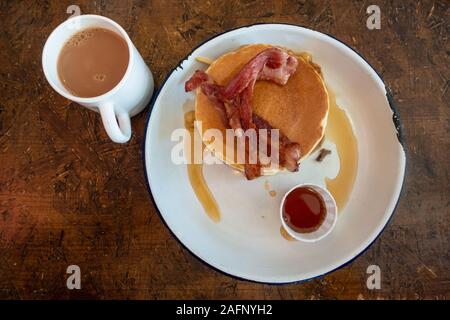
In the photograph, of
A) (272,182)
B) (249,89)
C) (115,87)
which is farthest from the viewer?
(272,182)

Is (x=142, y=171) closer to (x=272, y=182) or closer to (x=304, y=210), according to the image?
(x=272, y=182)

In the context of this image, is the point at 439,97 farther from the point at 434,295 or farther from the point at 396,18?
the point at 434,295

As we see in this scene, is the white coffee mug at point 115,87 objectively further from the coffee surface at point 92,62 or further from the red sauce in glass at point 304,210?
the red sauce in glass at point 304,210

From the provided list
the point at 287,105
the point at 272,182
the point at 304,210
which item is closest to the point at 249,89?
the point at 287,105

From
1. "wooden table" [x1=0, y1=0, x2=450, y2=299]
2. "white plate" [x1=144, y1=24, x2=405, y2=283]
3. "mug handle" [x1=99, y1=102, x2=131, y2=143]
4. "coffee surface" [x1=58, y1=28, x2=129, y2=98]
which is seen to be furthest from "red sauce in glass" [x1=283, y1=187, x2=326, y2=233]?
"coffee surface" [x1=58, y1=28, x2=129, y2=98]

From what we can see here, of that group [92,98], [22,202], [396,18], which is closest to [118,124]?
[92,98]

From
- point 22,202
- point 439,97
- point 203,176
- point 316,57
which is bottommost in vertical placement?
point 22,202

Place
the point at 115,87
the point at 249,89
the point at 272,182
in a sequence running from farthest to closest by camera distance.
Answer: the point at 272,182
the point at 249,89
the point at 115,87
